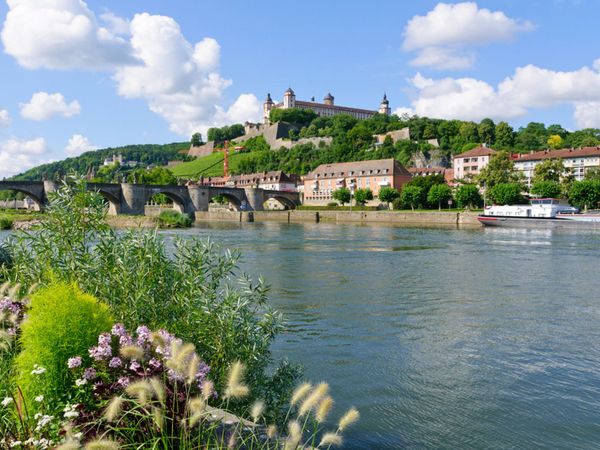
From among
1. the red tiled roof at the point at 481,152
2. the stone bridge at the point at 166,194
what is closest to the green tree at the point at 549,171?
the red tiled roof at the point at 481,152

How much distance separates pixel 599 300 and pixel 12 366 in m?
17.0

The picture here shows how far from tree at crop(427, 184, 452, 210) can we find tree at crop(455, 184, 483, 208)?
6.18 ft

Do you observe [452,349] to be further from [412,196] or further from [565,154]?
[565,154]

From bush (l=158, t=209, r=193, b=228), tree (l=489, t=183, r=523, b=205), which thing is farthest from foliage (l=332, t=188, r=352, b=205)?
bush (l=158, t=209, r=193, b=228)

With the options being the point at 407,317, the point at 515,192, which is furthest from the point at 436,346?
the point at 515,192

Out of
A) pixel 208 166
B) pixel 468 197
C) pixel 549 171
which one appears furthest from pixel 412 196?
pixel 208 166

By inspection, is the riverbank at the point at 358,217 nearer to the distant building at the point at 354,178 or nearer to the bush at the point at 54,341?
the distant building at the point at 354,178

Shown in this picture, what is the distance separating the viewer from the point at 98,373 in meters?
4.30

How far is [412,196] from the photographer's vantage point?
270 ft

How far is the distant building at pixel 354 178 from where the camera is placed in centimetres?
9888

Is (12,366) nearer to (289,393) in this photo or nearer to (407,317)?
(289,393)

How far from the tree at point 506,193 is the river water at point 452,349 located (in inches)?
1950

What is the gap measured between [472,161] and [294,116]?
83.0 m

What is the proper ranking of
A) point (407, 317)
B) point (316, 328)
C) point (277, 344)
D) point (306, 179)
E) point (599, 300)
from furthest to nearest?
point (306, 179)
point (599, 300)
point (407, 317)
point (316, 328)
point (277, 344)
